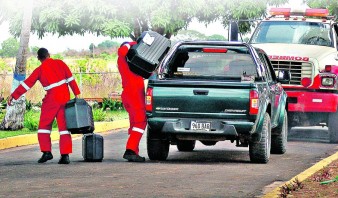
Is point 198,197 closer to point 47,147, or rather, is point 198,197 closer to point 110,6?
point 47,147

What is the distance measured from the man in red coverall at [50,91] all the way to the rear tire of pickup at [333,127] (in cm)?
672

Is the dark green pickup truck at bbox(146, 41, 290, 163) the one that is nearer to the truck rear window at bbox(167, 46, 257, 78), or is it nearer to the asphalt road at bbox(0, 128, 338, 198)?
the truck rear window at bbox(167, 46, 257, 78)

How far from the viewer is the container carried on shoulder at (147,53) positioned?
16.8 meters

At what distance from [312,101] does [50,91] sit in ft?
22.6

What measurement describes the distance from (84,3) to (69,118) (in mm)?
24959

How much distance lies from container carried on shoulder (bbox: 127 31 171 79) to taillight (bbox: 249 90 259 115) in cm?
170

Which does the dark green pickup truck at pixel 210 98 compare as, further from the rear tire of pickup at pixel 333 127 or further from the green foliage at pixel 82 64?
the green foliage at pixel 82 64

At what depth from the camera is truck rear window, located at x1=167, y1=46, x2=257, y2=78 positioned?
1691 cm

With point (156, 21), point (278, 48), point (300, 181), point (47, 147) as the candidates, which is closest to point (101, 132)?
point (278, 48)

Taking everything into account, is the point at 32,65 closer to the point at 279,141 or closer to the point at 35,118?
the point at 35,118

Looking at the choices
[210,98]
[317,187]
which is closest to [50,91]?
[210,98]

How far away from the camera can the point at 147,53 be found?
17.1 m

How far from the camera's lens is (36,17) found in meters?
44.0

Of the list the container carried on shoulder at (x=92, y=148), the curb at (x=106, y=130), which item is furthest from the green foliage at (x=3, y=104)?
the container carried on shoulder at (x=92, y=148)
